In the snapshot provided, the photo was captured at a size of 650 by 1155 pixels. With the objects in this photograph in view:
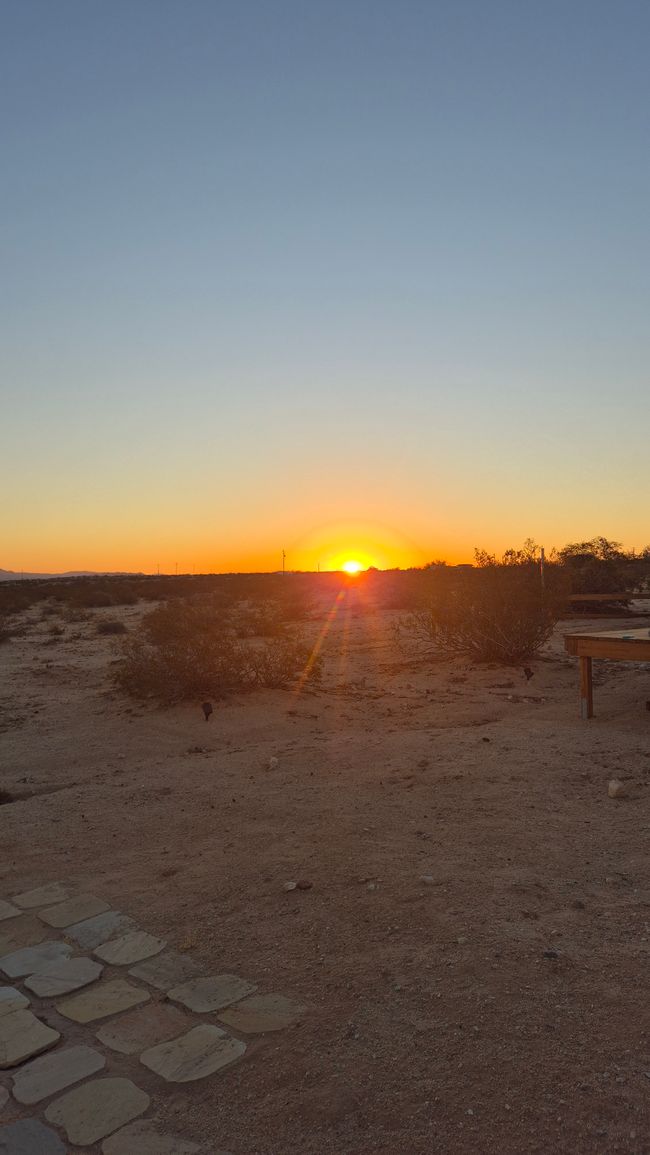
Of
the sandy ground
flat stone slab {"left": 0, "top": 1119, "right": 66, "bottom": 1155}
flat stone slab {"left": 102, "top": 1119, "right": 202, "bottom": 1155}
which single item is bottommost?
flat stone slab {"left": 0, "top": 1119, "right": 66, "bottom": 1155}

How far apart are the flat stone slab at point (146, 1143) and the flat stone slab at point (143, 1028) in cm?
42

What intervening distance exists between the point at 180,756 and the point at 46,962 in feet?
12.1

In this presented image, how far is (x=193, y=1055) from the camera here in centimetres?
285

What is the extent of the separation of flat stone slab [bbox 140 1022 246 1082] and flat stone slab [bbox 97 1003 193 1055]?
5cm

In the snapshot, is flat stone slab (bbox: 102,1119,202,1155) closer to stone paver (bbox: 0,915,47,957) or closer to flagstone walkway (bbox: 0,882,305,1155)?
flagstone walkway (bbox: 0,882,305,1155)

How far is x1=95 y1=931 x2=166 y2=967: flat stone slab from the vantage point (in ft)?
11.8

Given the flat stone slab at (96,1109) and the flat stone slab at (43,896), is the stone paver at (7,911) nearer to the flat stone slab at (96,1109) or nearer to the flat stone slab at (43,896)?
the flat stone slab at (43,896)

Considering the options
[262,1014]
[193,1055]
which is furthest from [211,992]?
[193,1055]

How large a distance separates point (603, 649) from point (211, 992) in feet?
17.1

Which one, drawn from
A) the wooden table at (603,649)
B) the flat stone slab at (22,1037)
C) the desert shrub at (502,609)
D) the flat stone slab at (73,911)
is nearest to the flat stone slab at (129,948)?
the flat stone slab at (73,911)

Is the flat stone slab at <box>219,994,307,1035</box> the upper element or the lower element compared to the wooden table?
lower

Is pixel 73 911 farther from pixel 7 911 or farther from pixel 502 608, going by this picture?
pixel 502 608

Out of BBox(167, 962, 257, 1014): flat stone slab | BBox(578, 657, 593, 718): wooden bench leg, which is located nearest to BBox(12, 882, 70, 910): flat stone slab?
BBox(167, 962, 257, 1014): flat stone slab

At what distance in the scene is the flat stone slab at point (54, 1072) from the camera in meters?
2.70
